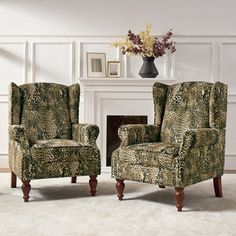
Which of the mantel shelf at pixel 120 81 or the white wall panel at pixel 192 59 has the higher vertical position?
the white wall panel at pixel 192 59

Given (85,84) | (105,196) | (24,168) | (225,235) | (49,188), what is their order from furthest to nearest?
(85,84)
(49,188)
(105,196)
(24,168)
(225,235)

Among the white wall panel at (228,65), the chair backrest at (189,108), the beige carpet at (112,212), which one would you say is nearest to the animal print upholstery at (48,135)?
the beige carpet at (112,212)

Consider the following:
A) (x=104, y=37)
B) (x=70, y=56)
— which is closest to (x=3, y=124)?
(x=70, y=56)

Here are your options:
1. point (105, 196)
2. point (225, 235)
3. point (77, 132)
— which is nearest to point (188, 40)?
point (77, 132)

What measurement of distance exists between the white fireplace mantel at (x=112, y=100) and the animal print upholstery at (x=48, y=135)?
30.8 inches

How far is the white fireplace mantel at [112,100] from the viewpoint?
5.43 metres

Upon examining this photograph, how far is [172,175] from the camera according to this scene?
3525mm

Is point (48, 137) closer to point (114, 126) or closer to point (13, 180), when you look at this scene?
point (13, 180)

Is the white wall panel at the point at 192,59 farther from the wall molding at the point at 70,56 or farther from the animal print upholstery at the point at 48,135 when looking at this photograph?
the animal print upholstery at the point at 48,135

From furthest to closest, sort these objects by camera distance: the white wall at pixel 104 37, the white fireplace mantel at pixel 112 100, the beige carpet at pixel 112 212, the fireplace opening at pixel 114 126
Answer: the white wall at pixel 104 37, the fireplace opening at pixel 114 126, the white fireplace mantel at pixel 112 100, the beige carpet at pixel 112 212

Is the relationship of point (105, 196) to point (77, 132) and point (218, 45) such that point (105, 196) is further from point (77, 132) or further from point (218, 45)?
point (218, 45)

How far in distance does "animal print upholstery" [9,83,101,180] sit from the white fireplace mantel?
30.8 inches

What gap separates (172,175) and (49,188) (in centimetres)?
140

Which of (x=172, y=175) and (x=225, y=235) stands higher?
(x=172, y=175)
